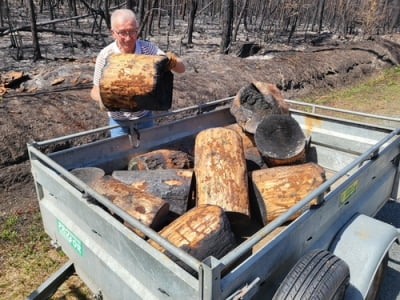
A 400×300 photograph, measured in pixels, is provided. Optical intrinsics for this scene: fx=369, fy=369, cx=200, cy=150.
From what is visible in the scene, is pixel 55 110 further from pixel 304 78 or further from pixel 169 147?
pixel 304 78

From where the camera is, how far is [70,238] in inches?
82.3

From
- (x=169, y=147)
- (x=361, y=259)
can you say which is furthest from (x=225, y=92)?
(x=361, y=259)

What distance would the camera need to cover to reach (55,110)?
4.95 m

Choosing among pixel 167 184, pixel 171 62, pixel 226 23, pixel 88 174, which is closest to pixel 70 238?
pixel 88 174

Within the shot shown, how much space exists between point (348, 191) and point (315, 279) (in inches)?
29.3

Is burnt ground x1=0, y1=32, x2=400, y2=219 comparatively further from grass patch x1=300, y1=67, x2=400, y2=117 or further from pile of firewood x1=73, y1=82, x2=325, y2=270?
pile of firewood x1=73, y1=82, x2=325, y2=270

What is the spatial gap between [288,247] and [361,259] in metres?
0.58

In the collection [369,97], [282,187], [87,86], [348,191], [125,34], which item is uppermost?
[125,34]

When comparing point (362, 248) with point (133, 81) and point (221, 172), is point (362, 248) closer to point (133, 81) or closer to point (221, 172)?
point (221, 172)

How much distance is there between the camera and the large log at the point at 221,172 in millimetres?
2424

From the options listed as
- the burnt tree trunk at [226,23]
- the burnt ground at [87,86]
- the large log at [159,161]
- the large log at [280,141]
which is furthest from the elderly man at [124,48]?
the burnt tree trunk at [226,23]

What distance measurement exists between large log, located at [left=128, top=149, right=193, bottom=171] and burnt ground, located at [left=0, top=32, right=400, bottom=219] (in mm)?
1560

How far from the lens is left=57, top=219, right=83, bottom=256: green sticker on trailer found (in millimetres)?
2016

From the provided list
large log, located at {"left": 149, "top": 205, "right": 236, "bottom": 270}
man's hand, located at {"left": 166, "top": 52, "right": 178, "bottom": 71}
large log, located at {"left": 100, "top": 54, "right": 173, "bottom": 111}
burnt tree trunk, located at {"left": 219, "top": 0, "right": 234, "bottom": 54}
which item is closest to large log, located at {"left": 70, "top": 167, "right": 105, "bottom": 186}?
large log, located at {"left": 100, "top": 54, "right": 173, "bottom": 111}
